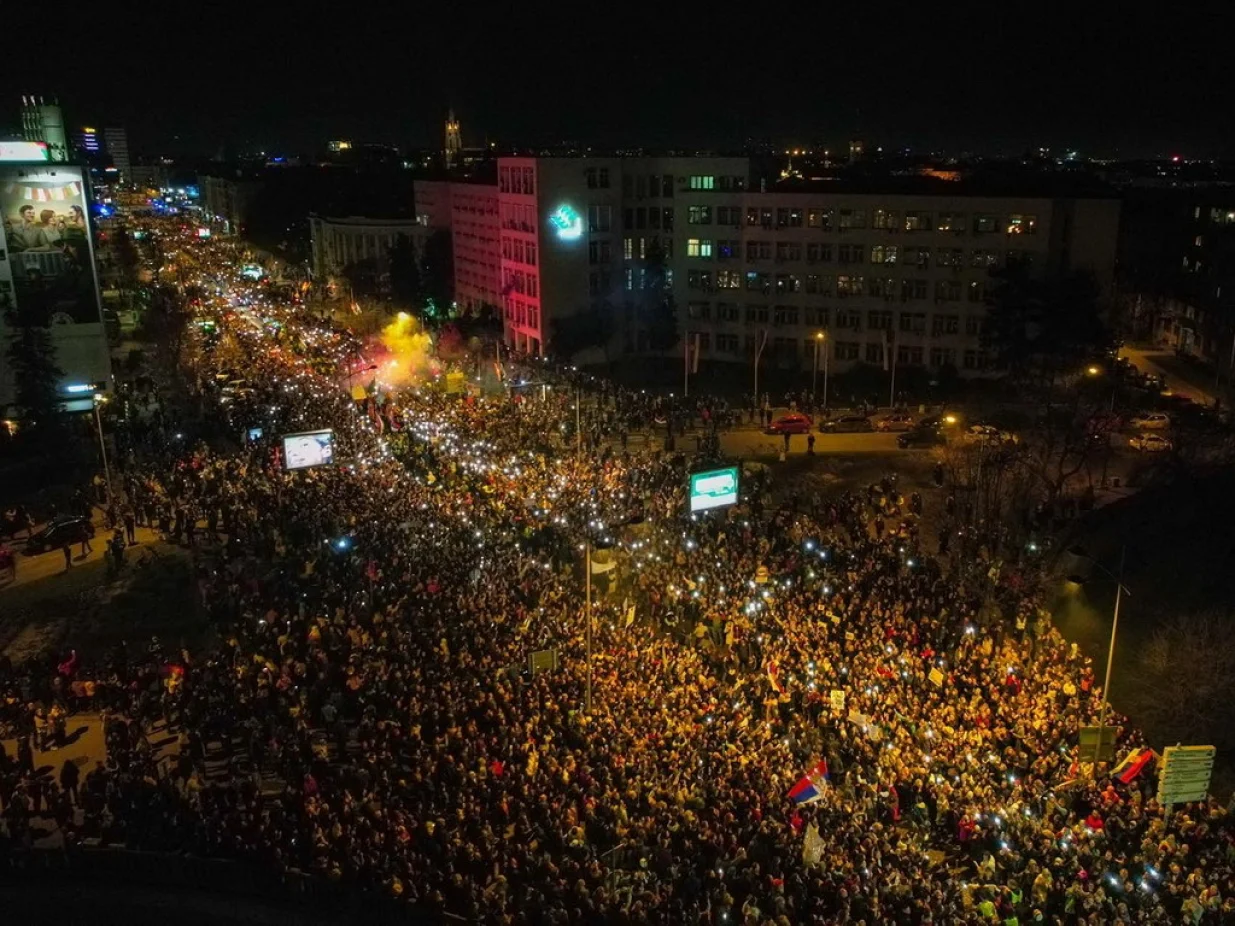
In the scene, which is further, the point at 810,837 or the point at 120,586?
the point at 120,586

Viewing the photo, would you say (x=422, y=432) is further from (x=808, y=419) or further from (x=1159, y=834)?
(x=1159, y=834)

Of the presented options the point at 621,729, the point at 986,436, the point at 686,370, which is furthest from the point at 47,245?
the point at 621,729

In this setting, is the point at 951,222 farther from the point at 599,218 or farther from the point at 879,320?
the point at 599,218

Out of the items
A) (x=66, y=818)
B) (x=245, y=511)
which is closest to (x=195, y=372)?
(x=245, y=511)

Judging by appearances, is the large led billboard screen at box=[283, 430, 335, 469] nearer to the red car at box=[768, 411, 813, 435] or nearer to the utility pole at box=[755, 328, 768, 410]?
the red car at box=[768, 411, 813, 435]

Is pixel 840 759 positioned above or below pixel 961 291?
below

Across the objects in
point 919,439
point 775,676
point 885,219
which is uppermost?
point 885,219

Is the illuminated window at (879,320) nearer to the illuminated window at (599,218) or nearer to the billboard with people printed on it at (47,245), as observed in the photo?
the illuminated window at (599,218)
